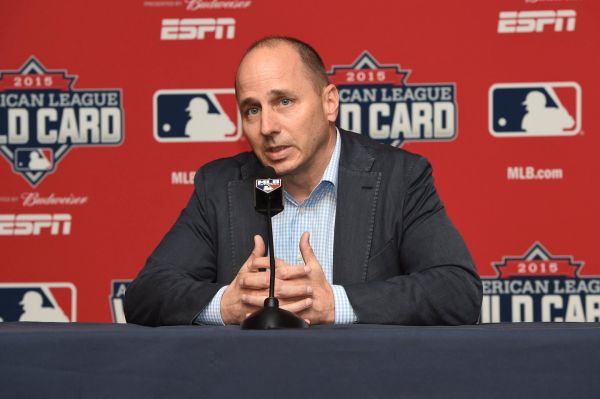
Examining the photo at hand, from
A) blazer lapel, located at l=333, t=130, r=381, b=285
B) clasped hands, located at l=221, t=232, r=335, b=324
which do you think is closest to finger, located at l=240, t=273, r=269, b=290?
clasped hands, located at l=221, t=232, r=335, b=324

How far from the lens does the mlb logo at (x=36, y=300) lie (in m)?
2.97

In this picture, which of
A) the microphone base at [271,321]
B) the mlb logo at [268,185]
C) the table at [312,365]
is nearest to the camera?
the table at [312,365]

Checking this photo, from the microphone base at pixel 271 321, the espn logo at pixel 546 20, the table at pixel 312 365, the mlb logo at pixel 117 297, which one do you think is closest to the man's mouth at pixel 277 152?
the microphone base at pixel 271 321

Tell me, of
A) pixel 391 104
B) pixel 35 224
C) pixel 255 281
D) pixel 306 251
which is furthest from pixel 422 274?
Answer: pixel 35 224

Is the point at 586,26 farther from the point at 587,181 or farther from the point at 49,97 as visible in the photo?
the point at 49,97

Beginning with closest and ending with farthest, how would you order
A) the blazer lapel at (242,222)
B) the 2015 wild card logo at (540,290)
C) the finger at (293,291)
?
1. the finger at (293,291)
2. the blazer lapel at (242,222)
3. the 2015 wild card logo at (540,290)

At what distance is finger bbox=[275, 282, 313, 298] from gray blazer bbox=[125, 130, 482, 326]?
0.69ft

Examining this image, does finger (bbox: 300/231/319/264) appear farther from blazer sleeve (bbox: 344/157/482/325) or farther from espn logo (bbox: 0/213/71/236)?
espn logo (bbox: 0/213/71/236)

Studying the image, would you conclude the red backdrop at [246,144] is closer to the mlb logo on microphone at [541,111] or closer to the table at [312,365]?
the mlb logo on microphone at [541,111]

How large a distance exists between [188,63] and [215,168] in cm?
90

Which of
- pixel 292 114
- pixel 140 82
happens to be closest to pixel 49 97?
pixel 140 82

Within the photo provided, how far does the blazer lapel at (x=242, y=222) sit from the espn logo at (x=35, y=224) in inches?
43.1

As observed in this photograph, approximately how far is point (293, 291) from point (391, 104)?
154 centimetres

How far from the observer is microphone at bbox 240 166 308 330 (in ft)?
4.05
